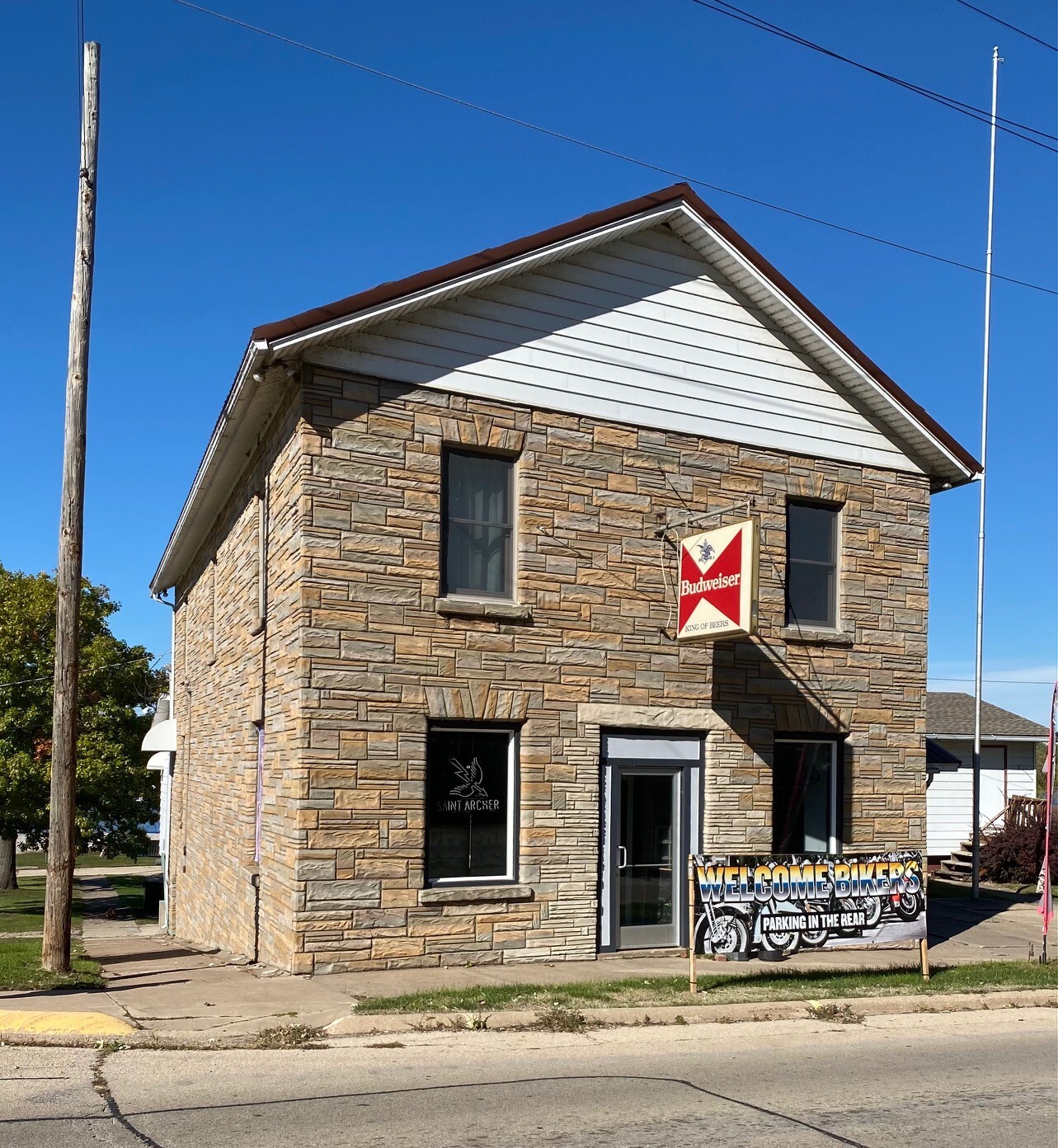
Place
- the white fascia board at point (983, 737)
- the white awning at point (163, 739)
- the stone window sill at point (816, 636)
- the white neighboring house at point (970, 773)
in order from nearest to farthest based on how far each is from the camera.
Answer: the stone window sill at point (816, 636) → the white awning at point (163, 739) → the white fascia board at point (983, 737) → the white neighboring house at point (970, 773)

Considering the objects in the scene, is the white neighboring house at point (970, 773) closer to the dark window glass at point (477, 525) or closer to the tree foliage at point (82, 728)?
the dark window glass at point (477, 525)

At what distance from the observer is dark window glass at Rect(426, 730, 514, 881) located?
1312 cm

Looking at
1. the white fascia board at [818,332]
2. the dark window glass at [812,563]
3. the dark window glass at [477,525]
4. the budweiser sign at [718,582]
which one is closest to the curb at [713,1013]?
the budweiser sign at [718,582]

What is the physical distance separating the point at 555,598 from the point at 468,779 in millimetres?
2215

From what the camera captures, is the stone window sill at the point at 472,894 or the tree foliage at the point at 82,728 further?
the tree foliage at the point at 82,728

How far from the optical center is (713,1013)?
10719mm

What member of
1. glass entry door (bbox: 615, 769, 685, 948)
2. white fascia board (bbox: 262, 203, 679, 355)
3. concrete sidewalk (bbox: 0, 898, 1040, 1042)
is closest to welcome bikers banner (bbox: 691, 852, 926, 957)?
concrete sidewalk (bbox: 0, 898, 1040, 1042)

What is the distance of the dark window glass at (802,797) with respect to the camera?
1558 cm

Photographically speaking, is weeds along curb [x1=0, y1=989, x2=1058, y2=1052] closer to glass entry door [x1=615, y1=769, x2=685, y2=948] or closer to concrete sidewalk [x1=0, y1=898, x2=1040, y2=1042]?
concrete sidewalk [x1=0, y1=898, x2=1040, y2=1042]

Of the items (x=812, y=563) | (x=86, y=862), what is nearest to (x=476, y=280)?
(x=812, y=563)

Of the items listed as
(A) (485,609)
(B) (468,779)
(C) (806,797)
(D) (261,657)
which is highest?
(A) (485,609)

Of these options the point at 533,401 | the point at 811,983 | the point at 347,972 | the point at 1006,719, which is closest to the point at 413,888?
the point at 347,972

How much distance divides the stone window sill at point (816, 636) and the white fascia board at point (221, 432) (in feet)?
23.2

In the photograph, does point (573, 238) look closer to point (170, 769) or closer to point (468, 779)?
point (468, 779)
